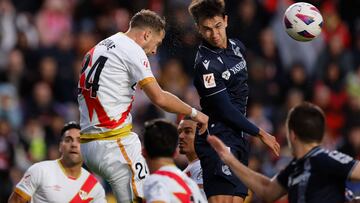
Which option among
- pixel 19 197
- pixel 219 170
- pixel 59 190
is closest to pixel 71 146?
pixel 59 190

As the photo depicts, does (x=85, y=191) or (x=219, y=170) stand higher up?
(x=219, y=170)

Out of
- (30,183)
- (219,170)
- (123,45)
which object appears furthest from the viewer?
(30,183)

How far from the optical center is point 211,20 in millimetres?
10148

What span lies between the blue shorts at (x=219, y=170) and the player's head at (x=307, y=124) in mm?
2390

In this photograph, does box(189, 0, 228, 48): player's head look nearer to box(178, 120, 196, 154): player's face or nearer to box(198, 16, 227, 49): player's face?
box(198, 16, 227, 49): player's face

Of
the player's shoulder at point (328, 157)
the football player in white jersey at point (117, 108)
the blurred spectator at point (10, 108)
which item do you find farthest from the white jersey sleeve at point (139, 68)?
the blurred spectator at point (10, 108)

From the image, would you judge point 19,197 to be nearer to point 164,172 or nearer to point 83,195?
point 83,195

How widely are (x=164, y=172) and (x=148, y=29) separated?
188 centimetres

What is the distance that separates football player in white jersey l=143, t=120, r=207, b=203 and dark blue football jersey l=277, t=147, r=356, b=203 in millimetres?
818

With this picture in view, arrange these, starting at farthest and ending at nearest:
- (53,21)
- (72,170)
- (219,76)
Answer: (53,21) → (72,170) → (219,76)

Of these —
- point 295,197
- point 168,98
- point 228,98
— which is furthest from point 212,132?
point 295,197

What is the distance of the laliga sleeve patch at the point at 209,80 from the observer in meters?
10.1

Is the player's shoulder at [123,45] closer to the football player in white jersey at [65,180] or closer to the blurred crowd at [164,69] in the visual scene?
the football player in white jersey at [65,180]

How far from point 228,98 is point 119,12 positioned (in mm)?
10156
